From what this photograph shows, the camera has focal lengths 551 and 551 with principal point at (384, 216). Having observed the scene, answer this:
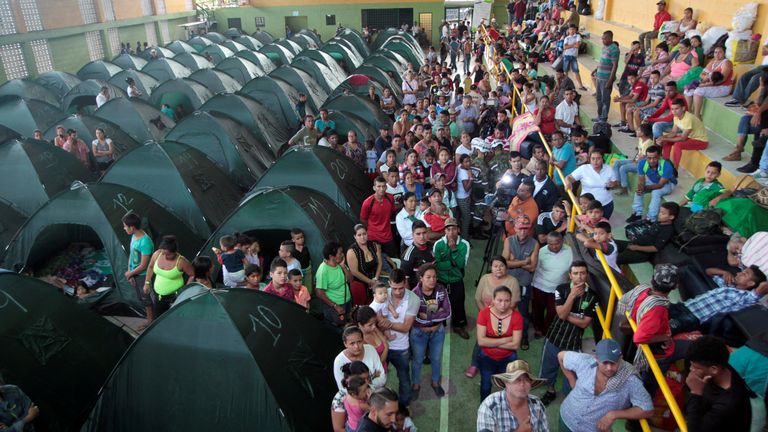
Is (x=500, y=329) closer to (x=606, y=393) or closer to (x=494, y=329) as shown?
(x=494, y=329)

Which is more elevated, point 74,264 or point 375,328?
point 375,328

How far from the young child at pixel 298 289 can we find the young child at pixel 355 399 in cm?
173

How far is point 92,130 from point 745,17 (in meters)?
12.9

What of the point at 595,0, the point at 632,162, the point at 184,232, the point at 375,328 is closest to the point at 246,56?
the point at 595,0

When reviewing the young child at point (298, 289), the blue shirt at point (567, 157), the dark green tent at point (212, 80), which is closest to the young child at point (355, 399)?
the young child at point (298, 289)

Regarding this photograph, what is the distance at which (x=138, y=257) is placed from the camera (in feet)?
23.0

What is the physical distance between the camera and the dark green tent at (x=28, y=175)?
31.1 ft

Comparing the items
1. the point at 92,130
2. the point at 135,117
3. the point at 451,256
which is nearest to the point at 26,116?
the point at 92,130

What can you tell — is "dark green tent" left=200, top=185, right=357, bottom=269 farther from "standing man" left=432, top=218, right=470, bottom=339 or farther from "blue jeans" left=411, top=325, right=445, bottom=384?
"blue jeans" left=411, top=325, right=445, bottom=384

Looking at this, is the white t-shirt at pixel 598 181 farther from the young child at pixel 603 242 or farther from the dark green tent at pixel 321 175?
the dark green tent at pixel 321 175

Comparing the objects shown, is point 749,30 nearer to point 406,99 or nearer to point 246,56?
point 406,99

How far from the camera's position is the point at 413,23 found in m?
34.3

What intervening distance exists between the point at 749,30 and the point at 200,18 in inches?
1286

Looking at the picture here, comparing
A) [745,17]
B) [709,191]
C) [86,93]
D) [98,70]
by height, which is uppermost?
[745,17]
